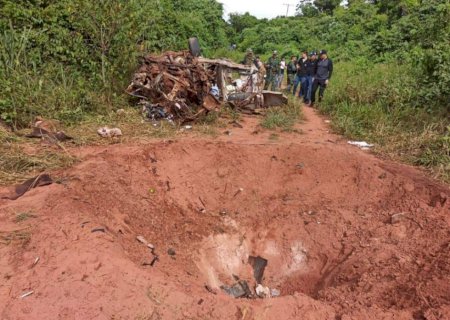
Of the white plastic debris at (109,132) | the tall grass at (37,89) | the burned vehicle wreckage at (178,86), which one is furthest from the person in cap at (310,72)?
the white plastic debris at (109,132)

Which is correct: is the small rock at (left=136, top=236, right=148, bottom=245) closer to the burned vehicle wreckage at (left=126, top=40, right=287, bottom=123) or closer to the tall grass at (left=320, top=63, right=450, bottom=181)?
the burned vehicle wreckage at (left=126, top=40, right=287, bottom=123)

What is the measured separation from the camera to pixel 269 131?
21.6ft

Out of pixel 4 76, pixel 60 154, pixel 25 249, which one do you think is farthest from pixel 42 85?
pixel 25 249

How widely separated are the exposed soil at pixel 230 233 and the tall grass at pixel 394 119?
1.45ft

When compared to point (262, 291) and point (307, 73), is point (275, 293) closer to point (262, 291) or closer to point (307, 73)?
point (262, 291)

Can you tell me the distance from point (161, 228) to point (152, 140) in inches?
72.8

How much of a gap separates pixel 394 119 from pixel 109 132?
4907mm

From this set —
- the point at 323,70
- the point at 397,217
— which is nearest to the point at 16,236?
the point at 397,217

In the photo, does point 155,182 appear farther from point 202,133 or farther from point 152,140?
point 202,133

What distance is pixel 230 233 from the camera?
4.54m

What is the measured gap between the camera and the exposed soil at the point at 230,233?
2562 mm

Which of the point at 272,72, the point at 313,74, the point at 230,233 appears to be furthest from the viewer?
the point at 272,72

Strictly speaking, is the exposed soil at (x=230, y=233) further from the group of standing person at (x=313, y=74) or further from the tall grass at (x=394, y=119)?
the group of standing person at (x=313, y=74)

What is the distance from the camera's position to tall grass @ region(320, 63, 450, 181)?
534cm
